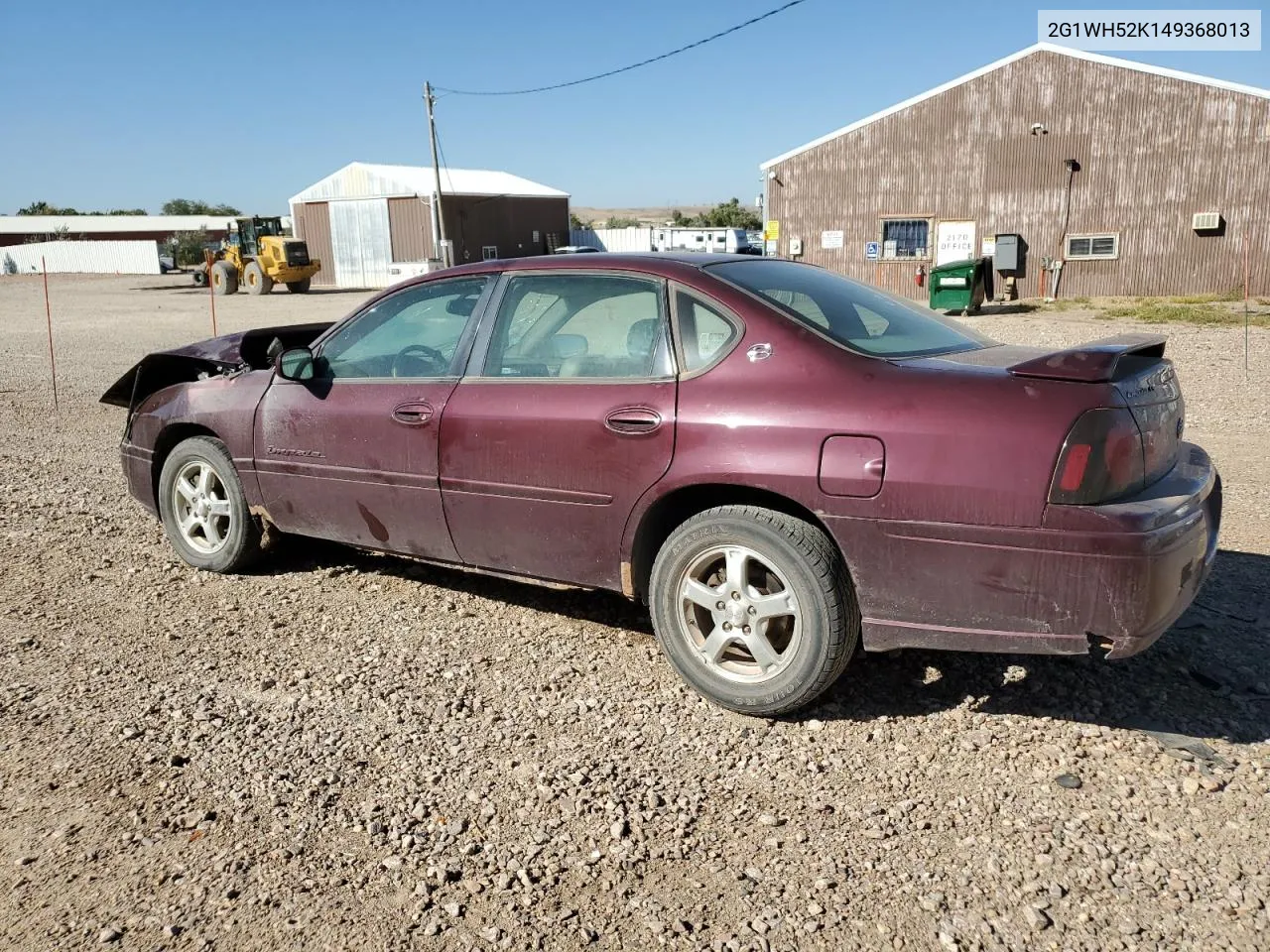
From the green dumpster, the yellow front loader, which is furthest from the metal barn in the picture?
the green dumpster

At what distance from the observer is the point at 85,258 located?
56.2 m

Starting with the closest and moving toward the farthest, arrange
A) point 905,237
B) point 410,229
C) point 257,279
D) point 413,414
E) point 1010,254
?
point 413,414, point 1010,254, point 905,237, point 257,279, point 410,229

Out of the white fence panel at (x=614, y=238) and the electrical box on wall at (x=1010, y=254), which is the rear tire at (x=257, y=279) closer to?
the white fence panel at (x=614, y=238)

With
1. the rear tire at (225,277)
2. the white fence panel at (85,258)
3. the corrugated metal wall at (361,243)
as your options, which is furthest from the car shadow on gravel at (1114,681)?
the white fence panel at (85,258)

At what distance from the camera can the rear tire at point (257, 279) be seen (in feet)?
114

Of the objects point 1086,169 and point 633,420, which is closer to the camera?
point 633,420

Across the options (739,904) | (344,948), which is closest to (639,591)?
(739,904)

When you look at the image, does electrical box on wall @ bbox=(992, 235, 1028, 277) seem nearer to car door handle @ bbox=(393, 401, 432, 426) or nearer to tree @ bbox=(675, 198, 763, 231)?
car door handle @ bbox=(393, 401, 432, 426)

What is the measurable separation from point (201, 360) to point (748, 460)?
350cm

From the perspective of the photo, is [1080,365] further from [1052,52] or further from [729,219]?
[729,219]

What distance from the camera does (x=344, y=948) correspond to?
2.46 m

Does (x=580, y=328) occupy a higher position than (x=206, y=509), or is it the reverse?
(x=580, y=328)

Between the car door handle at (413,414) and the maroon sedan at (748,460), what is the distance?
0.01 metres

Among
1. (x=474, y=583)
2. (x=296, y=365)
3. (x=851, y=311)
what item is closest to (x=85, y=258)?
(x=296, y=365)
